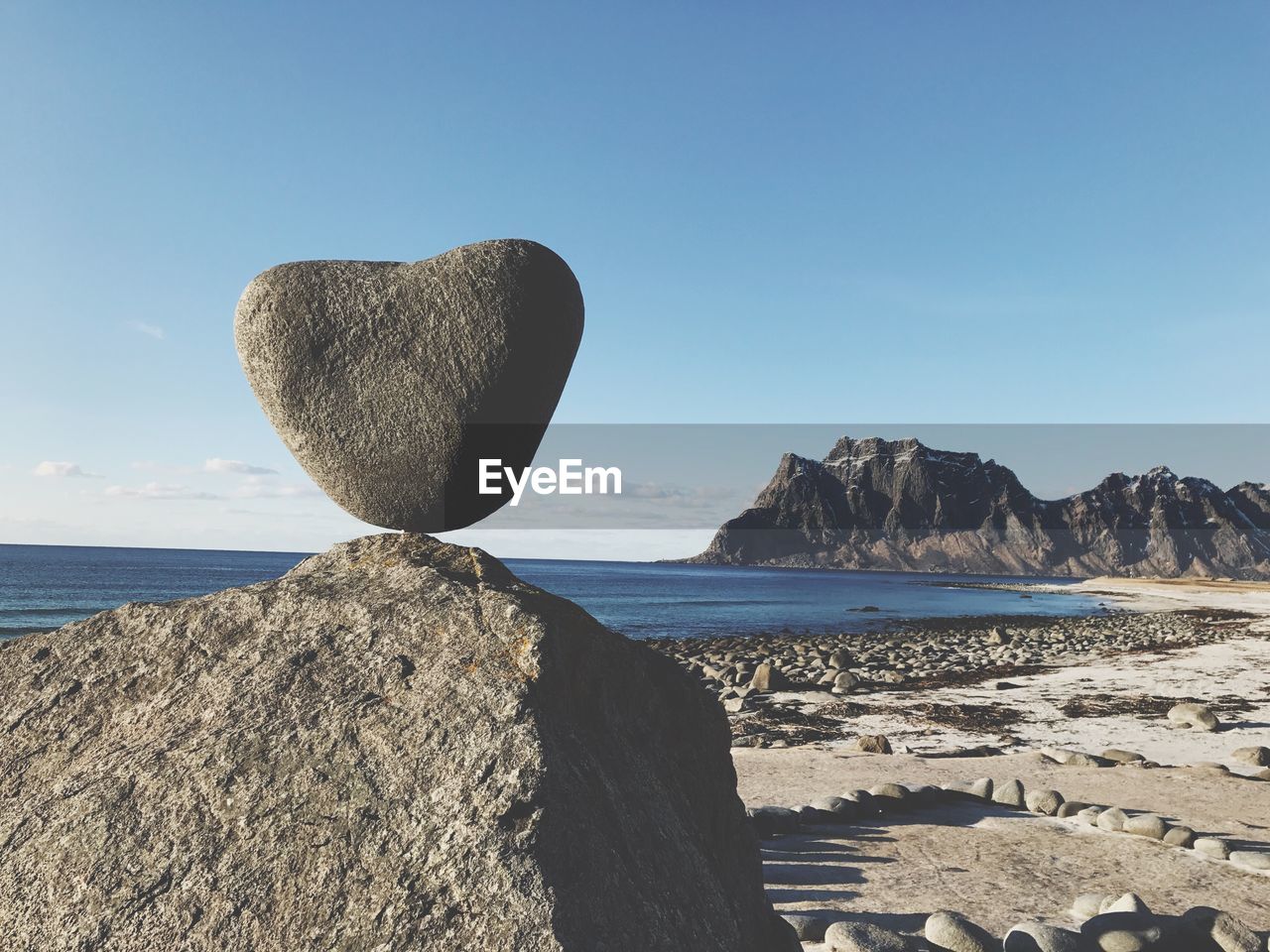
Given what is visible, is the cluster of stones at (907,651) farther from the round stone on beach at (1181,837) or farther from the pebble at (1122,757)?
the round stone on beach at (1181,837)

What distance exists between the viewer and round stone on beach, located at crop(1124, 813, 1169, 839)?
6.31 metres

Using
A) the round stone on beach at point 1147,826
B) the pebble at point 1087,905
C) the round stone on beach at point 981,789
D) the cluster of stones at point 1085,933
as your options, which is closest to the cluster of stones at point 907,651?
the round stone on beach at point 981,789

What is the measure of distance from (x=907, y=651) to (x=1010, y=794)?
16655 mm

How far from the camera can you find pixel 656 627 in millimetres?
33469

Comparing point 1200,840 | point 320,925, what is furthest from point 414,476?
point 1200,840

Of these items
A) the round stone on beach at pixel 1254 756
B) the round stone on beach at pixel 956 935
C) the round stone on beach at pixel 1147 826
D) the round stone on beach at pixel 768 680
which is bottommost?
the round stone on beach at pixel 768 680

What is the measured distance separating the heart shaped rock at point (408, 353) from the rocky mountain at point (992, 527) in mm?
184377

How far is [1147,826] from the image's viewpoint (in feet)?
20.8

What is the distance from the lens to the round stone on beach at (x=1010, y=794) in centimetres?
721

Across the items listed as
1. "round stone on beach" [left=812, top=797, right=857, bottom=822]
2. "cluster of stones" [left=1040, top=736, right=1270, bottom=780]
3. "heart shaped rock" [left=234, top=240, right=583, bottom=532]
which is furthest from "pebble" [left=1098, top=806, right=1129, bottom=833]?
"heart shaped rock" [left=234, top=240, right=583, bottom=532]

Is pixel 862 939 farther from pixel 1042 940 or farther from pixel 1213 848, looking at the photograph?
pixel 1213 848

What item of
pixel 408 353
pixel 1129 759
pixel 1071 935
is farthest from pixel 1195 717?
pixel 408 353

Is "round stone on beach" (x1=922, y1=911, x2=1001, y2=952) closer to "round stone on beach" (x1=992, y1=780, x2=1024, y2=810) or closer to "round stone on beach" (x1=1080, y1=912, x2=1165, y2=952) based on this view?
"round stone on beach" (x1=1080, y1=912, x2=1165, y2=952)

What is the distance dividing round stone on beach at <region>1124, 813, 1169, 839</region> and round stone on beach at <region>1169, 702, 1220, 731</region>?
520 cm
